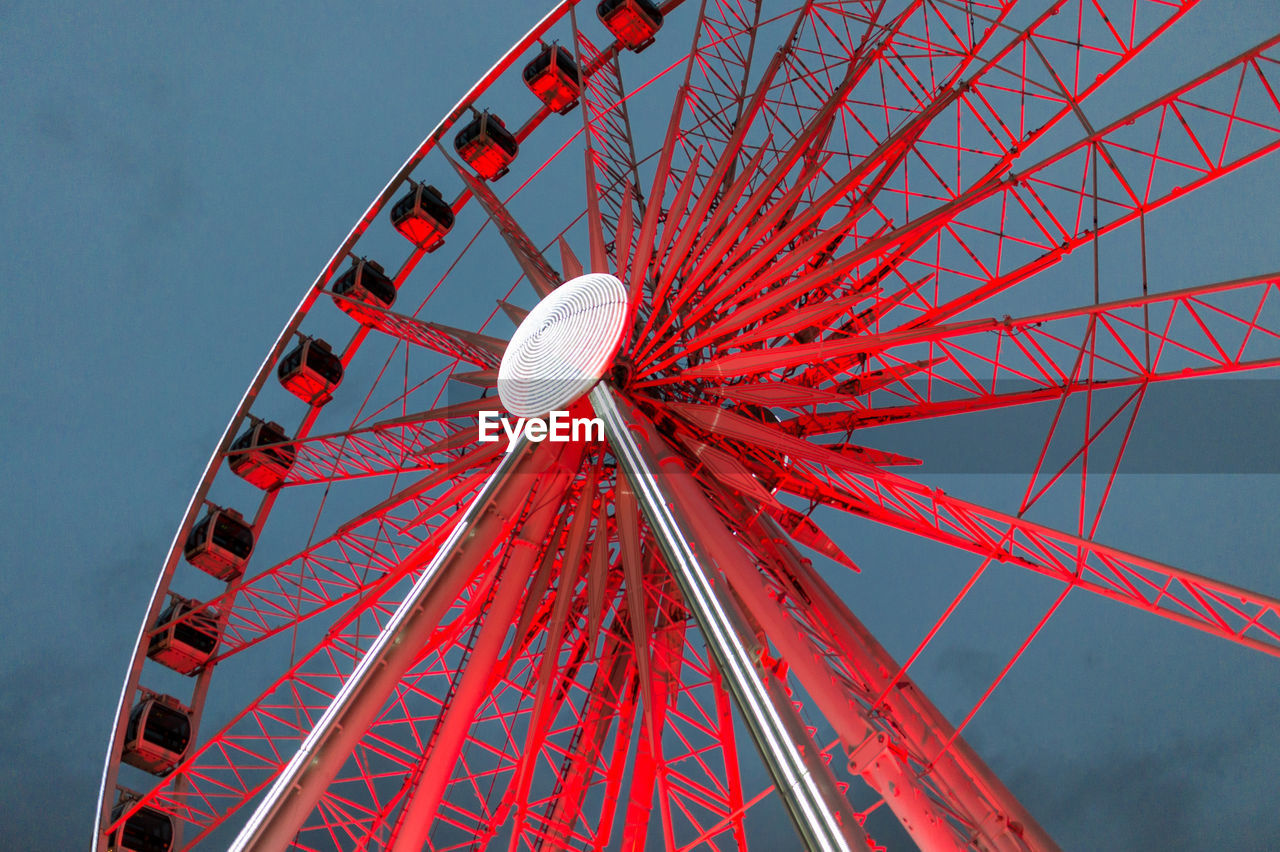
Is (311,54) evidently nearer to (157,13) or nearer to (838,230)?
(157,13)

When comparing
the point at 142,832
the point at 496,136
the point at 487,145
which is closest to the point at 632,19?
the point at 496,136

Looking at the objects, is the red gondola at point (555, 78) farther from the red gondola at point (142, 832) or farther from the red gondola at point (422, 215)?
the red gondola at point (142, 832)

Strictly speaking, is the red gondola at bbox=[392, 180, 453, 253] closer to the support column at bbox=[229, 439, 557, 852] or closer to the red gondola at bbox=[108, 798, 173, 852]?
the support column at bbox=[229, 439, 557, 852]

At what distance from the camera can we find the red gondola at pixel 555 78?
22516 millimetres

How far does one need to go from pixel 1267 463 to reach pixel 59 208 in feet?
229

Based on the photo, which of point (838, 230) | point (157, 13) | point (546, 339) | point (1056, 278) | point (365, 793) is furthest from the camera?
point (157, 13)

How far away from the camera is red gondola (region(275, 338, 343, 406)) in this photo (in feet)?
73.0

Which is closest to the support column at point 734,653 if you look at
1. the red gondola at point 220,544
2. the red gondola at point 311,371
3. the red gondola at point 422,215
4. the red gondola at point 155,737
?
the red gondola at point 422,215

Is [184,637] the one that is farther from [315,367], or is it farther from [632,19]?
[632,19]

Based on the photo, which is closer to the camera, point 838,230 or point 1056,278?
point 838,230

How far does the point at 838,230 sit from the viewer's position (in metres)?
13.8

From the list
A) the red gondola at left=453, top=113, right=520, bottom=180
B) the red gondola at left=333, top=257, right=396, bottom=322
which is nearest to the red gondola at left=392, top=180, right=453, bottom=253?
the red gondola at left=333, top=257, right=396, bottom=322

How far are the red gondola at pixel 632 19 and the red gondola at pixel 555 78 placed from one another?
1.28 metres

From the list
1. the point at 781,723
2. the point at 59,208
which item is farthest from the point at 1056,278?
the point at 59,208
